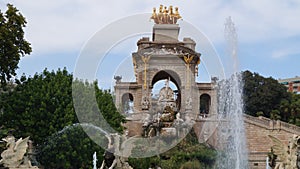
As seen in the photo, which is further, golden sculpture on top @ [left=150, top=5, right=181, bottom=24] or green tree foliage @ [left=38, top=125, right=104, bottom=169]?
golden sculpture on top @ [left=150, top=5, right=181, bottom=24]

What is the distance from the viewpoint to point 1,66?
87.2 feet

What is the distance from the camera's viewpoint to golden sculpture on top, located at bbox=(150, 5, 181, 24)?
2036 inches

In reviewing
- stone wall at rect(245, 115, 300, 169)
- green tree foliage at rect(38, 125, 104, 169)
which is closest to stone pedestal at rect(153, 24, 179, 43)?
stone wall at rect(245, 115, 300, 169)

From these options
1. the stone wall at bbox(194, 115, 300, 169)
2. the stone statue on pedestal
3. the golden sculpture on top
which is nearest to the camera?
the stone statue on pedestal

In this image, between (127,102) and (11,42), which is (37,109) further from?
(127,102)

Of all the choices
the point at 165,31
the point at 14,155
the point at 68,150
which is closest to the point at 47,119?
the point at 68,150

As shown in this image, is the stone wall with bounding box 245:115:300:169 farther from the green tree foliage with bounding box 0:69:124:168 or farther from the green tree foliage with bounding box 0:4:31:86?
the green tree foliage with bounding box 0:4:31:86

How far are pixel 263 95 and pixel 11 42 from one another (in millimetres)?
33583

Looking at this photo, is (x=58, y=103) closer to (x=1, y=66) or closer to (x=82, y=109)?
(x=82, y=109)

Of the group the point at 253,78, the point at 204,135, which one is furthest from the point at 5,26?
the point at 253,78

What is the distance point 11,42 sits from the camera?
26.3 metres

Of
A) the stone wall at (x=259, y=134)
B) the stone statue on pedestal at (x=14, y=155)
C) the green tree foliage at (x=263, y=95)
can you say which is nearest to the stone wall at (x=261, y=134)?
the stone wall at (x=259, y=134)

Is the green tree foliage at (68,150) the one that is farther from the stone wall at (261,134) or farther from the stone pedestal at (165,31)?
the stone pedestal at (165,31)

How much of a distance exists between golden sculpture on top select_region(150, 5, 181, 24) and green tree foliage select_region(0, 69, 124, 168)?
2391 centimetres
